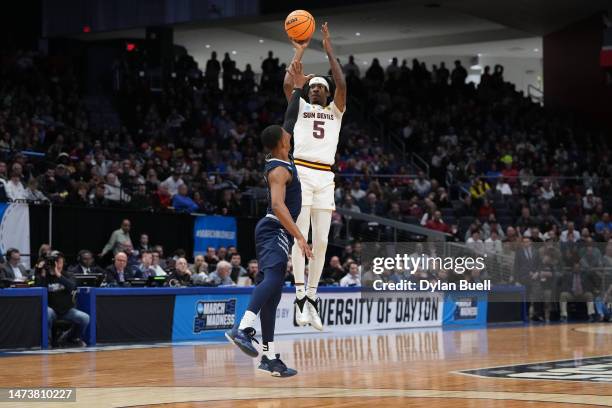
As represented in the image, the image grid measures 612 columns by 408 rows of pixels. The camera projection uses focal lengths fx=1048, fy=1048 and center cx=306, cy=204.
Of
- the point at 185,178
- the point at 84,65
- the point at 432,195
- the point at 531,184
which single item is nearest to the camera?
the point at 185,178

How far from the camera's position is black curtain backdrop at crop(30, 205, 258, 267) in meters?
20.9

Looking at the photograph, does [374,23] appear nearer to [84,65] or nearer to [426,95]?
[426,95]

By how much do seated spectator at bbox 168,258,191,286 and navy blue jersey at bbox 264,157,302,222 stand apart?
8.85 m

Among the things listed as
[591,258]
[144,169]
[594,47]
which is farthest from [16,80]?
[594,47]

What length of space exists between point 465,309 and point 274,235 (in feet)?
49.0

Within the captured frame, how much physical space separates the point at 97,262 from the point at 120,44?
18456 millimetres

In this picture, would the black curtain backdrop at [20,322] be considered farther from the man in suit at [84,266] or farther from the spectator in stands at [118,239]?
the spectator in stands at [118,239]

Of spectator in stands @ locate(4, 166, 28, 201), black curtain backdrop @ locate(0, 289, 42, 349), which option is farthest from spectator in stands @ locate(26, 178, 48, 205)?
black curtain backdrop @ locate(0, 289, 42, 349)

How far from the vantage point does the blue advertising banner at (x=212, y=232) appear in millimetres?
23828

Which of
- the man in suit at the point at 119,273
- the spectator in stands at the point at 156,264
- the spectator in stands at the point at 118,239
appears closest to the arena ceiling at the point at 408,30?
the spectator in stands at the point at 118,239

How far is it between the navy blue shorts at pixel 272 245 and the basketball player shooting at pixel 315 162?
50 cm

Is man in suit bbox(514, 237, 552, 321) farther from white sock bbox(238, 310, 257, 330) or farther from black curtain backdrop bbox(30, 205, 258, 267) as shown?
white sock bbox(238, 310, 257, 330)

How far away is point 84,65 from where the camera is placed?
3672cm

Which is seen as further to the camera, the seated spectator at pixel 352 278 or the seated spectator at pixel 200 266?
the seated spectator at pixel 352 278
